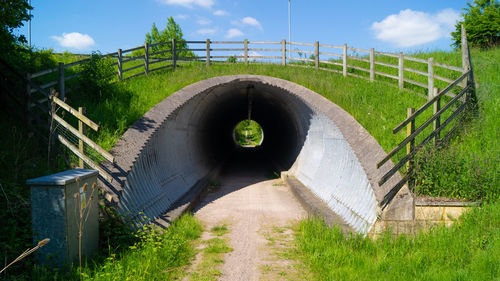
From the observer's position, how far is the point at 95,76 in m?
10.7

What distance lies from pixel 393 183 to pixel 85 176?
16.9 ft

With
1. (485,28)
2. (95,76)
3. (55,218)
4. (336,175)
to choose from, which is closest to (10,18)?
(95,76)

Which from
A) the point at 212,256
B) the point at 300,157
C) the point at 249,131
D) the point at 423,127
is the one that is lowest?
the point at 212,256

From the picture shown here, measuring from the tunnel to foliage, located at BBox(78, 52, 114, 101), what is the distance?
2.55 metres

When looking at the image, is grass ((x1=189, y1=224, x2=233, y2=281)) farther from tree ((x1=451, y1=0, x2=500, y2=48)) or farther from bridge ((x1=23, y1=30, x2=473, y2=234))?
tree ((x1=451, y1=0, x2=500, y2=48))

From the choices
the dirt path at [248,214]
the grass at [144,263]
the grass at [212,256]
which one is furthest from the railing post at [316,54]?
the grass at [144,263]

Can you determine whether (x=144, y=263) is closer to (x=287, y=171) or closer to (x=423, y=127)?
(x=423, y=127)

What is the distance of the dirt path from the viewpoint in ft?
17.8

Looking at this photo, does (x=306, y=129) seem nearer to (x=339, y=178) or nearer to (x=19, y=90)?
(x=339, y=178)

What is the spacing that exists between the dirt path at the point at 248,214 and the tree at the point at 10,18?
6057mm

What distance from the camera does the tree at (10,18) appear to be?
8.20 meters

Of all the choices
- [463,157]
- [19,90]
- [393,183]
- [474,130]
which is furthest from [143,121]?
[474,130]

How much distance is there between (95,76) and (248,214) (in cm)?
627

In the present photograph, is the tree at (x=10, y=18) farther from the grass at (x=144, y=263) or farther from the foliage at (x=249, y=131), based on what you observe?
the foliage at (x=249, y=131)
